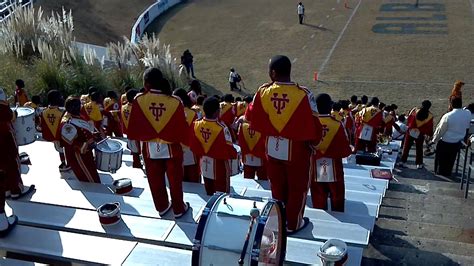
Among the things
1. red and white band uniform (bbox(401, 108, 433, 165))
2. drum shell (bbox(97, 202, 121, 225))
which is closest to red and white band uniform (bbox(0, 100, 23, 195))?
drum shell (bbox(97, 202, 121, 225))

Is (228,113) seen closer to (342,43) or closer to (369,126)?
(369,126)

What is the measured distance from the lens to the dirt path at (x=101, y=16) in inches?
1148

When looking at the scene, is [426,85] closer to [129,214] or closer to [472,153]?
[472,153]

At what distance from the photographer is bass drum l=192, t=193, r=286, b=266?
14.2 feet

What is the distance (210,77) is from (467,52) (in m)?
11.0

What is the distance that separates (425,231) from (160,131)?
347 cm

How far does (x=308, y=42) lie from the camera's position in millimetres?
26844

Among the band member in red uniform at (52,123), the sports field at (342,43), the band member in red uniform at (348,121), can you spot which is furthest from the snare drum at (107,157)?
the sports field at (342,43)

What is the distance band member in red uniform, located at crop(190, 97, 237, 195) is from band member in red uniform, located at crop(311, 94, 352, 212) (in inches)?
44.3

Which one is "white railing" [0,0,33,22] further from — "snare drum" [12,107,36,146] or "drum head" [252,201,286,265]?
"drum head" [252,201,286,265]

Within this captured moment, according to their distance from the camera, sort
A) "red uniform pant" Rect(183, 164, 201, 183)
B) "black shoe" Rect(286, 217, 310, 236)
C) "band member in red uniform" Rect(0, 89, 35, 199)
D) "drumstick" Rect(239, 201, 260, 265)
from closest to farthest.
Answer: "drumstick" Rect(239, 201, 260, 265) < "black shoe" Rect(286, 217, 310, 236) < "band member in red uniform" Rect(0, 89, 35, 199) < "red uniform pant" Rect(183, 164, 201, 183)

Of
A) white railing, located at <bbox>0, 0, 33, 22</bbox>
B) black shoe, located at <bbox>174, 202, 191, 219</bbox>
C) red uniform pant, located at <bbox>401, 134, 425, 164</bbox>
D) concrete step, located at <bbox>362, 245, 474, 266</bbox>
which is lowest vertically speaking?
red uniform pant, located at <bbox>401, 134, 425, 164</bbox>

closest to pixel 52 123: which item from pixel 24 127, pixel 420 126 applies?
pixel 24 127

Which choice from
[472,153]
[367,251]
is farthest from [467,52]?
[367,251]
